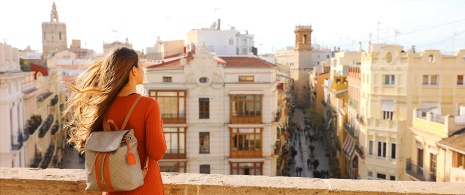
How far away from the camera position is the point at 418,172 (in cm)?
2814

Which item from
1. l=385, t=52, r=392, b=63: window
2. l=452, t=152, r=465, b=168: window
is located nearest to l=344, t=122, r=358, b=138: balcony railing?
l=385, t=52, r=392, b=63: window

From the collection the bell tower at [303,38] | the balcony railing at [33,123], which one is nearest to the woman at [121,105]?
the balcony railing at [33,123]

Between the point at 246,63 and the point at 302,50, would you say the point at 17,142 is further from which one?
the point at 302,50

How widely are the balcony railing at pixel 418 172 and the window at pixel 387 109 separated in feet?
11.4

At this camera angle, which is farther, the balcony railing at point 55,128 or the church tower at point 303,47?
the church tower at point 303,47

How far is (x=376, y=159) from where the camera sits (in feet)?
106

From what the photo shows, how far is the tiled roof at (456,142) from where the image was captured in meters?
22.4

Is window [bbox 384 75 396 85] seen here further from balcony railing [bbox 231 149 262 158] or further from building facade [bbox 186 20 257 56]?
building facade [bbox 186 20 257 56]

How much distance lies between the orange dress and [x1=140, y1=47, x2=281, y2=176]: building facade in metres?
24.4

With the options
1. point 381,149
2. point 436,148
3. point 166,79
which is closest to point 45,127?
point 166,79

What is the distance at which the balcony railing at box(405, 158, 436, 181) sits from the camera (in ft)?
86.3

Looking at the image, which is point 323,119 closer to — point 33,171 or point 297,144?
point 297,144

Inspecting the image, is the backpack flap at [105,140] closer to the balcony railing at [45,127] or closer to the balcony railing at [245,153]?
the balcony railing at [245,153]

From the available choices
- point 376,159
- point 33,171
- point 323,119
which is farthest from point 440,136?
point 323,119
